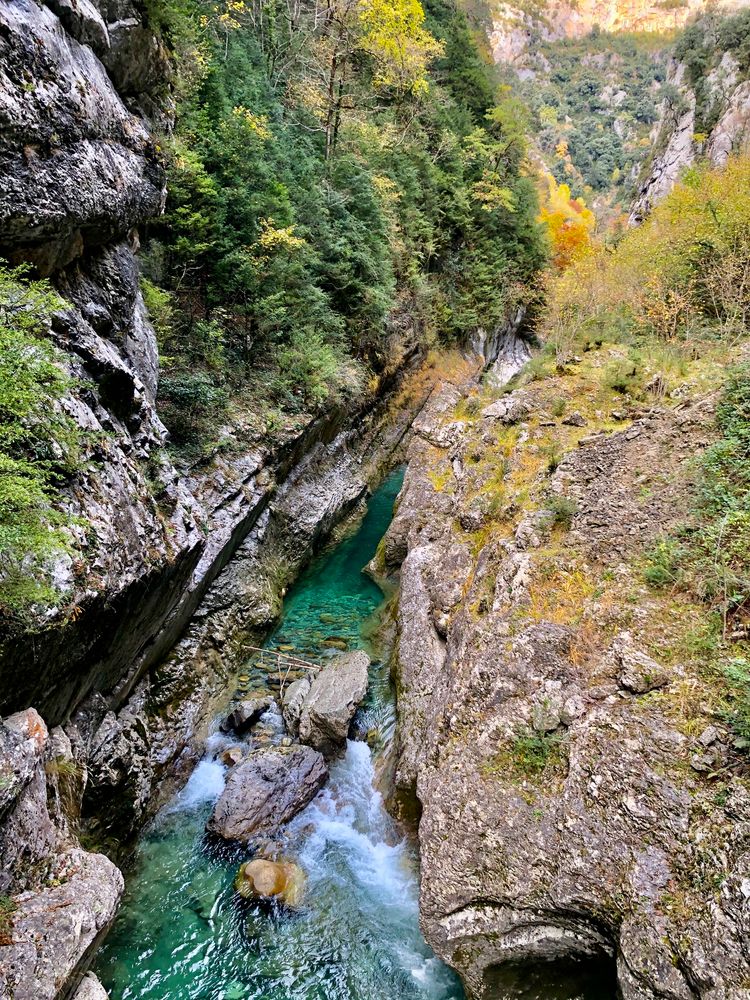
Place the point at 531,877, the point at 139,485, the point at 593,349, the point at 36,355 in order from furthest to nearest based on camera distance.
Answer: the point at 593,349 → the point at 139,485 → the point at 531,877 → the point at 36,355

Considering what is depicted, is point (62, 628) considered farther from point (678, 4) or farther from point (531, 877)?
point (678, 4)

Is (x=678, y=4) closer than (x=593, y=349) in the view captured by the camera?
No

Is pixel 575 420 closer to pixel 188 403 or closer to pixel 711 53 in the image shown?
pixel 188 403

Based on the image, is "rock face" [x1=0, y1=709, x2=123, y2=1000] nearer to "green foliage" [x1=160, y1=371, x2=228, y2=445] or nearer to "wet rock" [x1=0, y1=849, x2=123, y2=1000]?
"wet rock" [x1=0, y1=849, x2=123, y2=1000]

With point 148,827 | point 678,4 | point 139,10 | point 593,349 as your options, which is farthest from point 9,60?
point 678,4

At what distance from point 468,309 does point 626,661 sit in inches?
1090

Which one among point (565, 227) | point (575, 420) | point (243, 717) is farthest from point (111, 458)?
point (565, 227)

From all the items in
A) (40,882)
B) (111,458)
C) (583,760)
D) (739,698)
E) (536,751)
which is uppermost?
(739,698)

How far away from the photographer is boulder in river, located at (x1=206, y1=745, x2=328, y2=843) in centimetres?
862

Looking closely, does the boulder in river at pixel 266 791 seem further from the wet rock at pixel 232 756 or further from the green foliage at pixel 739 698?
the green foliage at pixel 739 698

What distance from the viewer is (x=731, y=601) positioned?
599 cm

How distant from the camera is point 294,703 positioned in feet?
36.2

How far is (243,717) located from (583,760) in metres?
7.14

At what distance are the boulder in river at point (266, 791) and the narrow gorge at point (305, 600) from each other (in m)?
0.06
